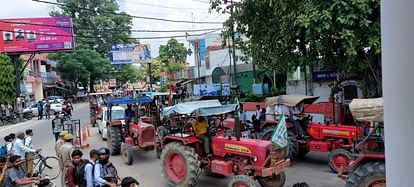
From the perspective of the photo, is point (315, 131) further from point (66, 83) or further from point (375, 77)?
point (66, 83)

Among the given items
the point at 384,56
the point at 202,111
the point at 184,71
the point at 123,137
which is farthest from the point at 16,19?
the point at 384,56

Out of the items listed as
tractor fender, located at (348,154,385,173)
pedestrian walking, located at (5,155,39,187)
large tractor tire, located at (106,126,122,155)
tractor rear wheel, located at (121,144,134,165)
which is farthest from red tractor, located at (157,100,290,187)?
large tractor tire, located at (106,126,122,155)

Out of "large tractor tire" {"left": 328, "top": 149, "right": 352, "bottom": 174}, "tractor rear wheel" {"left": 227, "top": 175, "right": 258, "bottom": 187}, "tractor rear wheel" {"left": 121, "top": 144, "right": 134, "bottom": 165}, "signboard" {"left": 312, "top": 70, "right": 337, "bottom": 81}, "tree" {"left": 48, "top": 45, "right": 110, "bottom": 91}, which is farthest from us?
"tree" {"left": 48, "top": 45, "right": 110, "bottom": 91}

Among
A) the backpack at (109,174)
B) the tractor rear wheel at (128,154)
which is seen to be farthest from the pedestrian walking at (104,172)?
the tractor rear wheel at (128,154)

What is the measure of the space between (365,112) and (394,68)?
202 inches

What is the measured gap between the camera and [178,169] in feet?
27.0

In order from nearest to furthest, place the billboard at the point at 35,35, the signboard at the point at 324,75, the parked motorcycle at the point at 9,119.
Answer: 1. the signboard at the point at 324,75
2. the parked motorcycle at the point at 9,119
3. the billboard at the point at 35,35

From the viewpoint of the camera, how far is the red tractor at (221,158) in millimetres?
7316

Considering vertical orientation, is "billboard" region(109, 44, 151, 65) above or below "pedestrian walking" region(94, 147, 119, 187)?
above

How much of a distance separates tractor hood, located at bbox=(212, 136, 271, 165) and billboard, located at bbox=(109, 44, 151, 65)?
29897mm

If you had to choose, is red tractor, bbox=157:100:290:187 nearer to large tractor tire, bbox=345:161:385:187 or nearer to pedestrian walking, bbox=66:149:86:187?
large tractor tire, bbox=345:161:385:187

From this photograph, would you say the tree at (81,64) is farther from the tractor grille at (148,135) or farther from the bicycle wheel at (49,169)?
the tractor grille at (148,135)

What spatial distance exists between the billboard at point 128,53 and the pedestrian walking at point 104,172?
104ft

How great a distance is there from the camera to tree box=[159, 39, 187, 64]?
6197 centimetres
